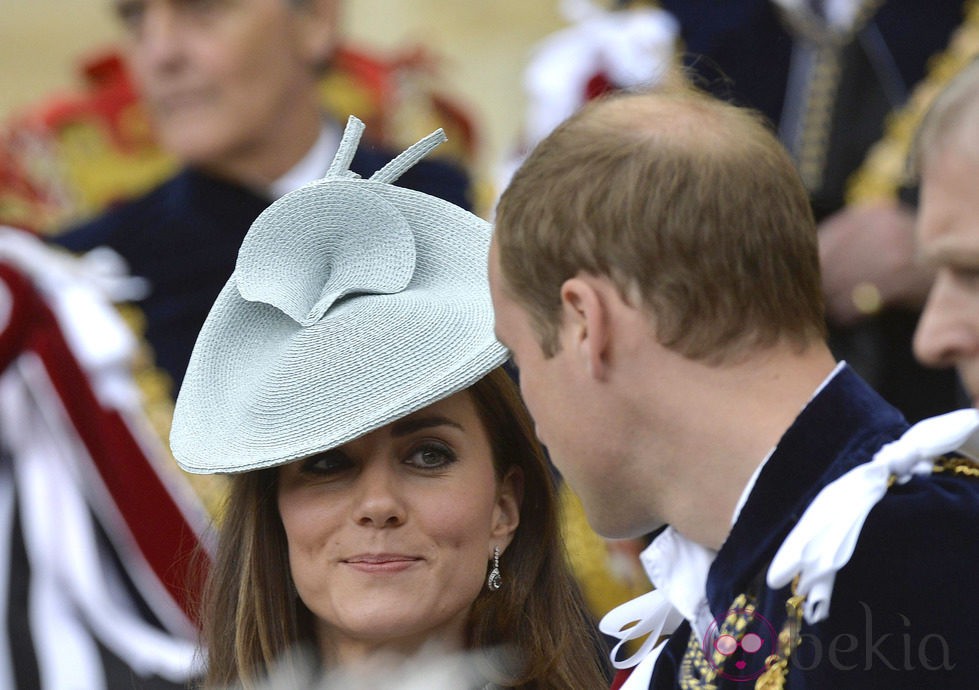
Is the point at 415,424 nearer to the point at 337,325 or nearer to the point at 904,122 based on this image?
the point at 337,325

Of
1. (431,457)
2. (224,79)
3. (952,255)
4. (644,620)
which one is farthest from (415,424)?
(224,79)

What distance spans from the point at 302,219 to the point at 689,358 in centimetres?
59

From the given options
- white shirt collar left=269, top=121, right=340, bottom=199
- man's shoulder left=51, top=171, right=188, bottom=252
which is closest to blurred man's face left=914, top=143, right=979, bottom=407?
white shirt collar left=269, top=121, right=340, bottom=199

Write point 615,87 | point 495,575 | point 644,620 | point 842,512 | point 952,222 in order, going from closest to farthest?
point 842,512 → point 644,620 → point 495,575 → point 952,222 → point 615,87

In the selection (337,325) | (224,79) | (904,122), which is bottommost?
(224,79)

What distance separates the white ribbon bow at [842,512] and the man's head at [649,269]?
156 millimetres

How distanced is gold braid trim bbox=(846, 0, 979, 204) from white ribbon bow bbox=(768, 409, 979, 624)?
206 cm

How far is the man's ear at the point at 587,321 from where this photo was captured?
1700 mm

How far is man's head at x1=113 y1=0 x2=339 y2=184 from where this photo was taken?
385 centimetres

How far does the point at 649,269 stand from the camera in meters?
1.70

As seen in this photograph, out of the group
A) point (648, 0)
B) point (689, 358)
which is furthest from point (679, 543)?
point (648, 0)

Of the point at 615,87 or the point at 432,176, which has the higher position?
the point at 615,87

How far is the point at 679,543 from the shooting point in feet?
5.98

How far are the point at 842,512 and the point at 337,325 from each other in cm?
69
